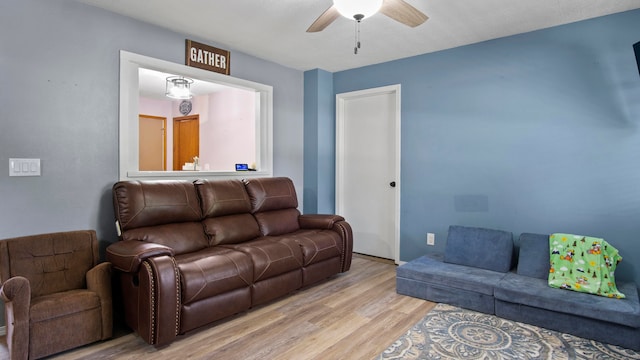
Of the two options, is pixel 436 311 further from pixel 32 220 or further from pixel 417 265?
pixel 32 220

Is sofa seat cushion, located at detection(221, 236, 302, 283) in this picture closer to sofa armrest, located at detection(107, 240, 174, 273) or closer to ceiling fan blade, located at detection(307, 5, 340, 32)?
sofa armrest, located at detection(107, 240, 174, 273)

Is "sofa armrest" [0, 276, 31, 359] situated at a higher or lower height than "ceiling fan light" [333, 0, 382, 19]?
lower

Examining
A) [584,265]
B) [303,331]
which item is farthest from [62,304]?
[584,265]

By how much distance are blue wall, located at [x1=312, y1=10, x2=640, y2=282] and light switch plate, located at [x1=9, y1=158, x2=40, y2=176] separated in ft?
11.2

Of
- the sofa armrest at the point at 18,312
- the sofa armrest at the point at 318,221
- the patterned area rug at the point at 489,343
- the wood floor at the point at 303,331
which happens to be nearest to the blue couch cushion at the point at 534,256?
the patterned area rug at the point at 489,343

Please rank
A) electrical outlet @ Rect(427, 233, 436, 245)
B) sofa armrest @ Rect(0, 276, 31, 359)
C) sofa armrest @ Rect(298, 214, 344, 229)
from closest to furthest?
sofa armrest @ Rect(0, 276, 31, 359), sofa armrest @ Rect(298, 214, 344, 229), electrical outlet @ Rect(427, 233, 436, 245)

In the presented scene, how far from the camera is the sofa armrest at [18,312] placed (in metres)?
1.97

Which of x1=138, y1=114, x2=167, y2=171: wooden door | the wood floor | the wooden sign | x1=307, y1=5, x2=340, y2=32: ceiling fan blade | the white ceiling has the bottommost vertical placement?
the wood floor

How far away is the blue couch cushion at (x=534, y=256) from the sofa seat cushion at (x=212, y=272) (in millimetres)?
2277

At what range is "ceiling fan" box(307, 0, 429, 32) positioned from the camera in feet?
6.64

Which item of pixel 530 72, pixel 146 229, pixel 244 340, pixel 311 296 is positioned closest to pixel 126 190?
pixel 146 229

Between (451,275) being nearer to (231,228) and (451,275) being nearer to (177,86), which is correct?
(231,228)

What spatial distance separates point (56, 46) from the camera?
8.54 ft

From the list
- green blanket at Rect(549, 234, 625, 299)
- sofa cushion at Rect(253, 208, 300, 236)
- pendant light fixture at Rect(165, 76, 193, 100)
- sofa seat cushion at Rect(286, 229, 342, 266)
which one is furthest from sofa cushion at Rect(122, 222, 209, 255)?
green blanket at Rect(549, 234, 625, 299)
